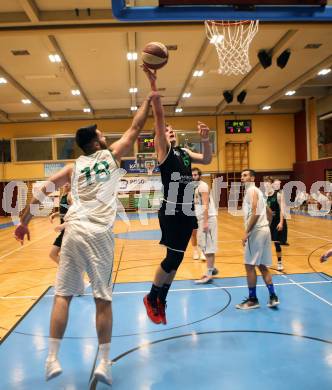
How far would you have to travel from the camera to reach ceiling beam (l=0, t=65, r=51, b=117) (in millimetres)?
15648

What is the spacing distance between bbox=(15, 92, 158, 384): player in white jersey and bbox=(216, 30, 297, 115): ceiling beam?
1124 cm

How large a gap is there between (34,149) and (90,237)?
2305 cm

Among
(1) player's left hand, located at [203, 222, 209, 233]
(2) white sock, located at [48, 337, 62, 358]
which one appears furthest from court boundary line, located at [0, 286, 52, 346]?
(1) player's left hand, located at [203, 222, 209, 233]

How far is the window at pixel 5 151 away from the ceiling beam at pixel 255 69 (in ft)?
44.4

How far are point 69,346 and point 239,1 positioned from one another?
400cm

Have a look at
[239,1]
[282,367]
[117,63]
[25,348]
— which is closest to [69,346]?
[25,348]

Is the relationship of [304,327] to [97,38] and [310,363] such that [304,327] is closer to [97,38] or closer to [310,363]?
[310,363]

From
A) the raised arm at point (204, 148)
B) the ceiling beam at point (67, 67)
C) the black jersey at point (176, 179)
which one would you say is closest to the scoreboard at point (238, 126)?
the ceiling beam at point (67, 67)

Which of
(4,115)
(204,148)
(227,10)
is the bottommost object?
(204,148)

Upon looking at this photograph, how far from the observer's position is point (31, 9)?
1003 cm

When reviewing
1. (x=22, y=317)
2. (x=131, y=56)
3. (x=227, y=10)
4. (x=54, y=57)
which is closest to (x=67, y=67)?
(x=54, y=57)

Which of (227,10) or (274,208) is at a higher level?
(227,10)

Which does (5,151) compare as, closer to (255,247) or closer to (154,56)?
(255,247)

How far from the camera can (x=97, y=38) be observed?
12430 millimetres
